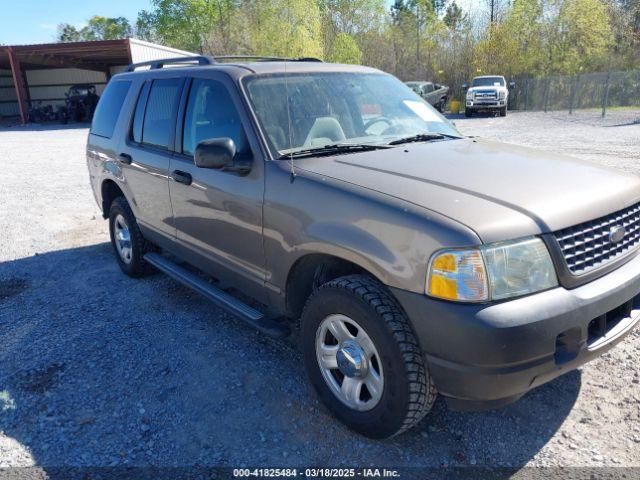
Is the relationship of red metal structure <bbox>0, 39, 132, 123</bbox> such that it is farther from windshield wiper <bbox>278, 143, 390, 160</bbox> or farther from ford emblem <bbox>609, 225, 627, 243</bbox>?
ford emblem <bbox>609, 225, 627, 243</bbox>

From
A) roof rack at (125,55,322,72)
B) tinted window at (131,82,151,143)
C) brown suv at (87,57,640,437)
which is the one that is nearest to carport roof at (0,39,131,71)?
roof rack at (125,55,322,72)

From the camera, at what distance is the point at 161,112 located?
13.9 feet

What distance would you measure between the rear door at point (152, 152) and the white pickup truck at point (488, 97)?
84.7ft

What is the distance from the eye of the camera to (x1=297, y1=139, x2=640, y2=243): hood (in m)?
2.24

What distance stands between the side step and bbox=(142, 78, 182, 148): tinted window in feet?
3.42

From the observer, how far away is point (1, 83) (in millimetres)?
38219

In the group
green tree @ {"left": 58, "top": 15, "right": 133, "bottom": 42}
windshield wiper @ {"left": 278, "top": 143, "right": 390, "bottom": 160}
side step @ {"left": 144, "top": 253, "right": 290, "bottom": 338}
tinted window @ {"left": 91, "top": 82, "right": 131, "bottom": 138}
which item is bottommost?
side step @ {"left": 144, "top": 253, "right": 290, "bottom": 338}

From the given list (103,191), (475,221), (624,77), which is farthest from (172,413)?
(624,77)

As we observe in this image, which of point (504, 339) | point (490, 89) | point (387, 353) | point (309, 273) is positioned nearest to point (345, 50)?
point (490, 89)

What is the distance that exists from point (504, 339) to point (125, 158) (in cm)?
385

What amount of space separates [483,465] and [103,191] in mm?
4627

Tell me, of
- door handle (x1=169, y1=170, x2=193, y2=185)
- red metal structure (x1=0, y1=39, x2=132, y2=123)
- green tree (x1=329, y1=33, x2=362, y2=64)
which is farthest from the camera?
green tree (x1=329, y1=33, x2=362, y2=64)

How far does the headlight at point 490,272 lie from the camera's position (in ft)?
6.96

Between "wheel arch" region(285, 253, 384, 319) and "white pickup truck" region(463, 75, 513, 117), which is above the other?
"white pickup truck" region(463, 75, 513, 117)
